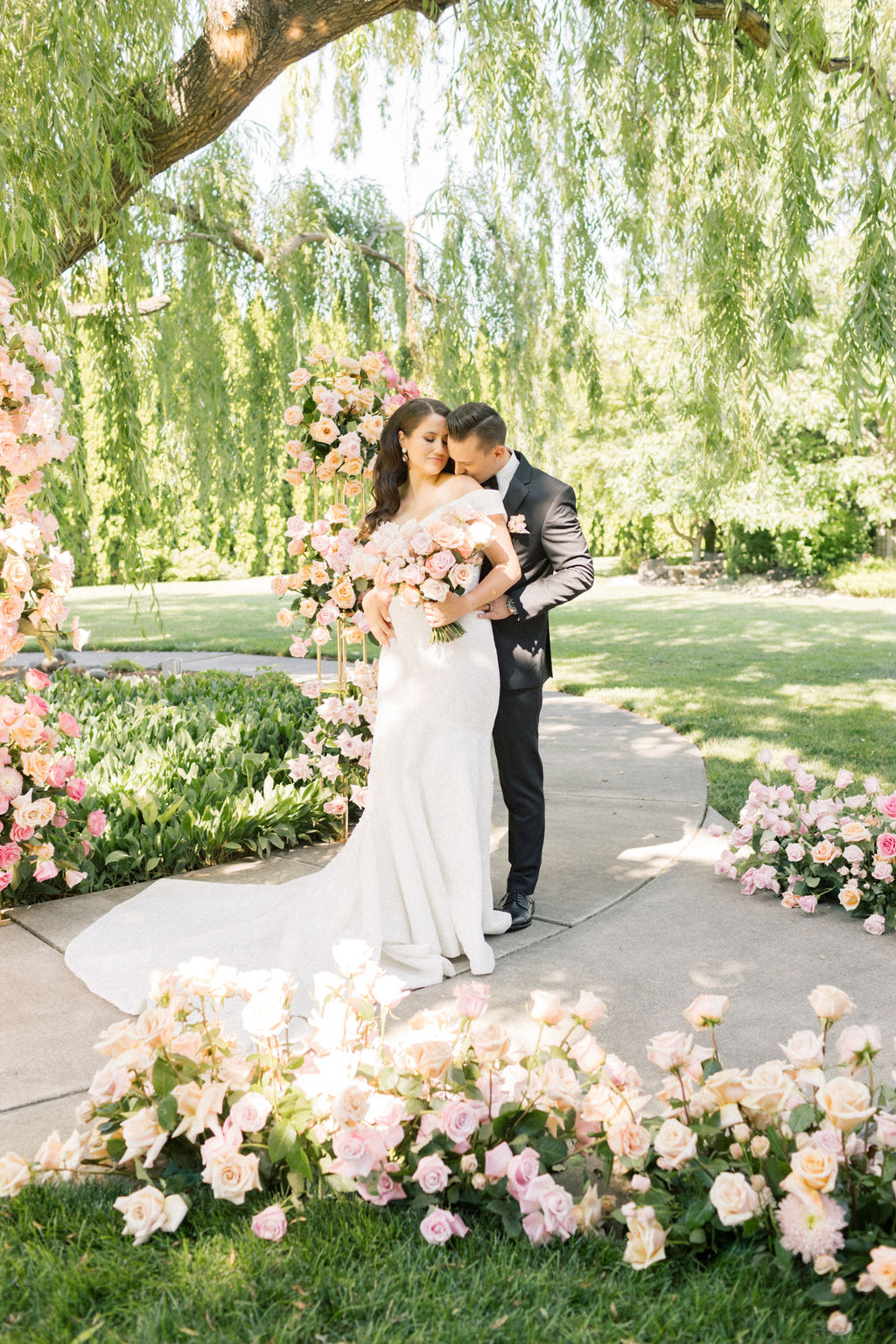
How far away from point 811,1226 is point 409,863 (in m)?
1.99

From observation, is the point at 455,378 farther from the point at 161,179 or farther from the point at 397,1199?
the point at 397,1199

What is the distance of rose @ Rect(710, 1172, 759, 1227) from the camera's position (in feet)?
6.38

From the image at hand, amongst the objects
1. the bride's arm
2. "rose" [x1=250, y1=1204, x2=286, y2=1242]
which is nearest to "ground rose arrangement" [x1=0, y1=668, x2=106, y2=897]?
the bride's arm

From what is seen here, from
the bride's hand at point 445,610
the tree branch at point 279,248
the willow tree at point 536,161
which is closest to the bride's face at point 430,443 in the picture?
the bride's hand at point 445,610

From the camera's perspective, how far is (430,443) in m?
3.79

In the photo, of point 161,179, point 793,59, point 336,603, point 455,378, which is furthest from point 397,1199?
point 161,179

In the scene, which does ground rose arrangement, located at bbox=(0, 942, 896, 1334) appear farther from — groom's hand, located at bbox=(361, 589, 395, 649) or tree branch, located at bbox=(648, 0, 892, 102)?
tree branch, located at bbox=(648, 0, 892, 102)

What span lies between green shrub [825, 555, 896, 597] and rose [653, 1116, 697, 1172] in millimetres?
18119

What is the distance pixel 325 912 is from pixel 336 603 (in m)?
1.57

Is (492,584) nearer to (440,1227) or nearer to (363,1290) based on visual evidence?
(440,1227)

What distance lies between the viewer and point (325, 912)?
376 centimetres

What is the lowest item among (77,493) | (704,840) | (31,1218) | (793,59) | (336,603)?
(704,840)

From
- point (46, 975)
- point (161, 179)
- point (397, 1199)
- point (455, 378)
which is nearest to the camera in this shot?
point (397, 1199)

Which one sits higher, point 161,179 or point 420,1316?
point 161,179
